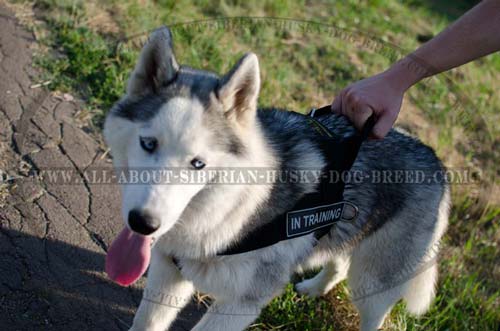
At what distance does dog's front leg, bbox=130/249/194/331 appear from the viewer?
2613mm

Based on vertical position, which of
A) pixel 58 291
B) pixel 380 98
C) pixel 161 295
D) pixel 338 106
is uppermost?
pixel 380 98

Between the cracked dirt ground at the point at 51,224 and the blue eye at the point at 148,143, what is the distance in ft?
4.47

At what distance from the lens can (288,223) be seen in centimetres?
242

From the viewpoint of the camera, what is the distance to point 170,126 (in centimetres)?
198

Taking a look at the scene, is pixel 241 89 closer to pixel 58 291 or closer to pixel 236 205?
pixel 236 205

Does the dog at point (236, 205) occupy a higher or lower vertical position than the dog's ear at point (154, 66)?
lower

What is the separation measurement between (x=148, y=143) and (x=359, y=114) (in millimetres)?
1210

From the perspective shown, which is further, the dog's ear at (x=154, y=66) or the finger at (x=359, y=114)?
the finger at (x=359, y=114)

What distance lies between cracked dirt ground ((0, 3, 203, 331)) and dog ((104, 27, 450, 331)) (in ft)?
1.41

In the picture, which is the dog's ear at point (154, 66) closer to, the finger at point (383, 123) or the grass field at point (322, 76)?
the finger at point (383, 123)

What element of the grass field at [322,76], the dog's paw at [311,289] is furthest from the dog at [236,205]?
the grass field at [322,76]

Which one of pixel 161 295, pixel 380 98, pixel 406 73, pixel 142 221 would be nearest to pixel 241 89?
pixel 142 221

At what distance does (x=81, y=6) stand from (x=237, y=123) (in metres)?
3.42

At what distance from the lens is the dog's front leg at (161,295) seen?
261cm
